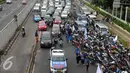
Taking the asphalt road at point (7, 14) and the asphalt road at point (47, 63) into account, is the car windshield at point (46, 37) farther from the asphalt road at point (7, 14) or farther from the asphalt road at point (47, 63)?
the asphalt road at point (7, 14)

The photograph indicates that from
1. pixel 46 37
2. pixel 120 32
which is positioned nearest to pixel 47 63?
pixel 46 37

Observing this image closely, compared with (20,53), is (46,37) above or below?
above

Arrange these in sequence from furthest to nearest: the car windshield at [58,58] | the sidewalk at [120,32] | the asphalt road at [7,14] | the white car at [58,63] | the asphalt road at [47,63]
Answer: the asphalt road at [7,14]
the sidewalk at [120,32]
the asphalt road at [47,63]
the car windshield at [58,58]
the white car at [58,63]

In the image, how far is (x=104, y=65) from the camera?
23.3m

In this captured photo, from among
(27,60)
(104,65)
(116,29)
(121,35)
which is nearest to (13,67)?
(27,60)

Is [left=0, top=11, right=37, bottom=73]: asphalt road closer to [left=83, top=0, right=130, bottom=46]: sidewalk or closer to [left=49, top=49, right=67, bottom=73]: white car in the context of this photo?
[left=49, top=49, right=67, bottom=73]: white car

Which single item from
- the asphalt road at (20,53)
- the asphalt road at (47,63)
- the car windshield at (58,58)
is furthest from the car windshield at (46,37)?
the car windshield at (58,58)

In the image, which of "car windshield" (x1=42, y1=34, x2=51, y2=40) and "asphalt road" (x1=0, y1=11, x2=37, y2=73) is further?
"car windshield" (x1=42, y1=34, x2=51, y2=40)

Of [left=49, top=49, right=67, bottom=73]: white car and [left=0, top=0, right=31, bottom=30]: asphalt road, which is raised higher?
[left=49, top=49, right=67, bottom=73]: white car

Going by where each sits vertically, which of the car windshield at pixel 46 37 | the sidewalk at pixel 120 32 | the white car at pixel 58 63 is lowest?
the sidewalk at pixel 120 32

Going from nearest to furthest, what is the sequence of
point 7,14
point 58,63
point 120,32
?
point 58,63
point 120,32
point 7,14

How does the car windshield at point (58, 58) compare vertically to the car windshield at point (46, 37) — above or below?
above

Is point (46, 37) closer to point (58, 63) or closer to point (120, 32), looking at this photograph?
point (120, 32)

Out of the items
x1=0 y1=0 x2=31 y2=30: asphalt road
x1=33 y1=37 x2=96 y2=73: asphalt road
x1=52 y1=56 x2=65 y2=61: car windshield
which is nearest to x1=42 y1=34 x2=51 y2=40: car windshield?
x1=33 y1=37 x2=96 y2=73: asphalt road
